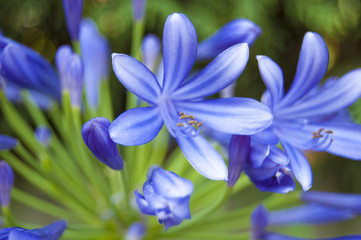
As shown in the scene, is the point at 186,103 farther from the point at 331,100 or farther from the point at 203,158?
the point at 331,100

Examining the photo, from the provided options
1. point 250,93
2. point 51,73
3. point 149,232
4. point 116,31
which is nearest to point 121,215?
point 149,232

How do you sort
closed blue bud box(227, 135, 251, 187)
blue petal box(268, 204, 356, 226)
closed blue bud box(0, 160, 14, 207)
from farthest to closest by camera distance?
blue petal box(268, 204, 356, 226) → closed blue bud box(0, 160, 14, 207) → closed blue bud box(227, 135, 251, 187)

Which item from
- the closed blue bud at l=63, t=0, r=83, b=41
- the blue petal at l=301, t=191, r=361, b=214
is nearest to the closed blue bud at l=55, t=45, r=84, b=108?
the closed blue bud at l=63, t=0, r=83, b=41

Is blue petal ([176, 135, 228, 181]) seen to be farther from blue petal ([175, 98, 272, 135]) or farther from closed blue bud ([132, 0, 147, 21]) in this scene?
closed blue bud ([132, 0, 147, 21])

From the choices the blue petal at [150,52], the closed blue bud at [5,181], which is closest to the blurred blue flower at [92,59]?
the blue petal at [150,52]

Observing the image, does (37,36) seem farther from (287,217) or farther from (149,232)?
(287,217)
